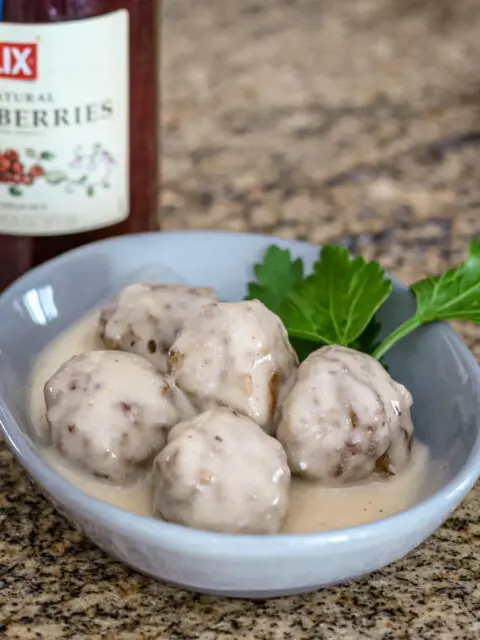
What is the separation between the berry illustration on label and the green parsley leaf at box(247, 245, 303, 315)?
17 centimetres

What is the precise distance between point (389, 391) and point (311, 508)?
0.10 metres

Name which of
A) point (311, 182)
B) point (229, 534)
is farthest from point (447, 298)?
point (311, 182)

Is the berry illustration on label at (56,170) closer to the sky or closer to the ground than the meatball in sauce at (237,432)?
closer to the sky

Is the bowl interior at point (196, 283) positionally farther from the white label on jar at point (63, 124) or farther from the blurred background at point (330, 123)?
the blurred background at point (330, 123)

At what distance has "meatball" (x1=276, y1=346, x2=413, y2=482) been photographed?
70 cm

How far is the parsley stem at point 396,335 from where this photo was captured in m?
0.82

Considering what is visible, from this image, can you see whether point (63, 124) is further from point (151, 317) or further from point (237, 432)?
point (237, 432)

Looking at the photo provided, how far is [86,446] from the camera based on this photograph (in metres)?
0.70

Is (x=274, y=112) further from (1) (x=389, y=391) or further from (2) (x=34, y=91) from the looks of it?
(1) (x=389, y=391)

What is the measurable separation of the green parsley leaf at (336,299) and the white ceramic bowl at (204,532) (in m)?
0.03

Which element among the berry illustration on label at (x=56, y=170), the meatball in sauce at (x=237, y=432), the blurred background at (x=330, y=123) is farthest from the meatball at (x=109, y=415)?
the blurred background at (x=330, y=123)

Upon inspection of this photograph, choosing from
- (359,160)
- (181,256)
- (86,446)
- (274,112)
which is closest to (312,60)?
(274,112)

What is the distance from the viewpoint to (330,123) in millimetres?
1443

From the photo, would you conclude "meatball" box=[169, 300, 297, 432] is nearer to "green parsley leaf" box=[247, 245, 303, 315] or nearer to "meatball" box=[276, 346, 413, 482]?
"meatball" box=[276, 346, 413, 482]
